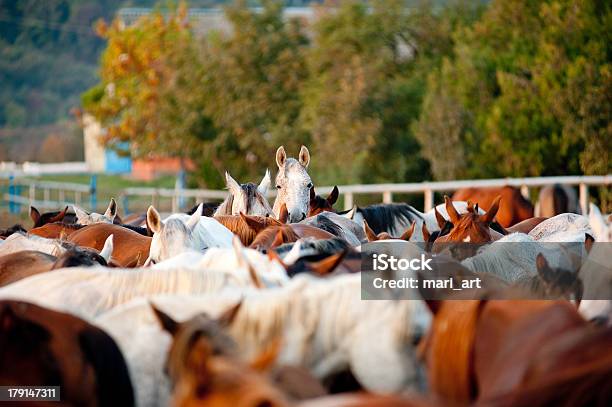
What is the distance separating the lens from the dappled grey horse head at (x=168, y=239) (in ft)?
24.5

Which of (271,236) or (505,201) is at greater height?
(505,201)

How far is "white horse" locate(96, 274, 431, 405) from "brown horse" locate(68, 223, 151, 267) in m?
3.93

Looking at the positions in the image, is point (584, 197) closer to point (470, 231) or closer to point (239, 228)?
point (470, 231)

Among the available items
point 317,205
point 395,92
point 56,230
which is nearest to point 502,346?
point 56,230

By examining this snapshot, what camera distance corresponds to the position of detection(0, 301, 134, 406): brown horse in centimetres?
451

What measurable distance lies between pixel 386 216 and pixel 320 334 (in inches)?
257

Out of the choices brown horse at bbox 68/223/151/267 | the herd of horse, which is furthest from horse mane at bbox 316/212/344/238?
the herd of horse

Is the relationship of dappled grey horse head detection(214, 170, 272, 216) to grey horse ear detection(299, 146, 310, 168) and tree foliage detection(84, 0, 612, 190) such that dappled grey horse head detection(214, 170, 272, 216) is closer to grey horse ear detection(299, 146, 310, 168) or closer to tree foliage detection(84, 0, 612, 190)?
grey horse ear detection(299, 146, 310, 168)

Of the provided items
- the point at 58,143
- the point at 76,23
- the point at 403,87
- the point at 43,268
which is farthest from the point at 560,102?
the point at 76,23

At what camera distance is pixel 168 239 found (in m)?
7.55

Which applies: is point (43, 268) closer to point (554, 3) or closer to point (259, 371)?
point (259, 371)

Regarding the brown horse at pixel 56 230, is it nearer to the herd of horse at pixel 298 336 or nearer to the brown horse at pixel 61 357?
the herd of horse at pixel 298 336

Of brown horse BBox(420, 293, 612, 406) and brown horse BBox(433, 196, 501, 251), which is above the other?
brown horse BBox(433, 196, 501, 251)

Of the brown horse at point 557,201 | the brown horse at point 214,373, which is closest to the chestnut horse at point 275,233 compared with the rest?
the brown horse at point 214,373
